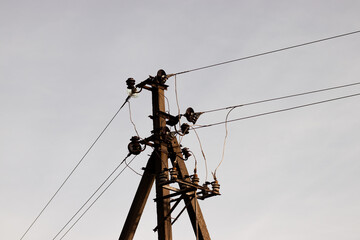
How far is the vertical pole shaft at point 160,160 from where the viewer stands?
43.9 ft

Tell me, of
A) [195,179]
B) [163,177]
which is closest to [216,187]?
[195,179]

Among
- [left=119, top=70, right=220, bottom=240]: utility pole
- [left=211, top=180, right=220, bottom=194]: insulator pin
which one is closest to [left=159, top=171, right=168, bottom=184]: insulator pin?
[left=119, top=70, right=220, bottom=240]: utility pole

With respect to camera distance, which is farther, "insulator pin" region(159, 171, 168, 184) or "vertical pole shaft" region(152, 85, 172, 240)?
"insulator pin" region(159, 171, 168, 184)

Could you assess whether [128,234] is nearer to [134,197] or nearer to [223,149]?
[134,197]

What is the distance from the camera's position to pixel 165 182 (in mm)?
13516

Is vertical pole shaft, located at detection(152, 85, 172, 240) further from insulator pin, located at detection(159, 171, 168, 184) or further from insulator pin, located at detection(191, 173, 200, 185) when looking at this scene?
insulator pin, located at detection(191, 173, 200, 185)

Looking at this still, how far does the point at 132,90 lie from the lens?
50.0ft

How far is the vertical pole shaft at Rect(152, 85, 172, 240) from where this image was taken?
13383 millimetres

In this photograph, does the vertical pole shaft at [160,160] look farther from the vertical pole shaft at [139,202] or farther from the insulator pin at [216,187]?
the insulator pin at [216,187]

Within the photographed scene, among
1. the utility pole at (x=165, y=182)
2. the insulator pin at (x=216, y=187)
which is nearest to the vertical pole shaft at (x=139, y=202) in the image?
the utility pole at (x=165, y=182)

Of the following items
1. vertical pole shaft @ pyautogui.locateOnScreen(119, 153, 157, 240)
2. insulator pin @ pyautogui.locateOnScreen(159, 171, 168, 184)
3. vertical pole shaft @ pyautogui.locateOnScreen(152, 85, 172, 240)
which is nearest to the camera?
vertical pole shaft @ pyautogui.locateOnScreen(152, 85, 172, 240)

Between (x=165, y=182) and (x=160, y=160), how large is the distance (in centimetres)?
85

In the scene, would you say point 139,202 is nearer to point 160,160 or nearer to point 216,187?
point 160,160

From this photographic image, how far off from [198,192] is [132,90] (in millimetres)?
3374
